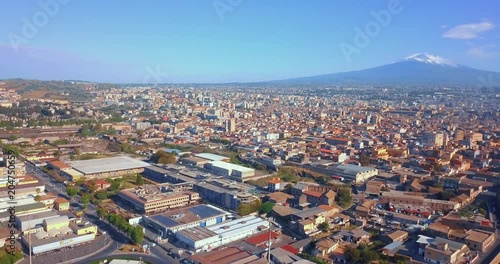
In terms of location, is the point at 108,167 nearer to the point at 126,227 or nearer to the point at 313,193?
the point at 126,227

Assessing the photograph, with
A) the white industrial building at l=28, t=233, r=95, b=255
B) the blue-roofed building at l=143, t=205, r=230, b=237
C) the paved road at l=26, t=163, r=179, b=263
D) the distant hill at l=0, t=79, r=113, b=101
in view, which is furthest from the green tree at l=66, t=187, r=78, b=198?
the distant hill at l=0, t=79, r=113, b=101

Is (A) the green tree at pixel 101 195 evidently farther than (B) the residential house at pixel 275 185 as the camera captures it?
No

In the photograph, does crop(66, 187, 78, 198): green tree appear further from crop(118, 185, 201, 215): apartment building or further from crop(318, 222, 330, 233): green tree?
crop(318, 222, 330, 233): green tree

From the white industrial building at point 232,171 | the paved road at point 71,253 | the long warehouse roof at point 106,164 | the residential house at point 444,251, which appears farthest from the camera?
the long warehouse roof at point 106,164

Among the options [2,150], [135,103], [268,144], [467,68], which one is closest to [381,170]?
[268,144]

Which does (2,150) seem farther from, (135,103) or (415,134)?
(135,103)

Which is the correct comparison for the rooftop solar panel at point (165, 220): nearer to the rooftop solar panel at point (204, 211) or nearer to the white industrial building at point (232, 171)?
the rooftop solar panel at point (204, 211)

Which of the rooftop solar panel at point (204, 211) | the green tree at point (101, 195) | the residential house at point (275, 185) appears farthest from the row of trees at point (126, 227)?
the residential house at point (275, 185)
